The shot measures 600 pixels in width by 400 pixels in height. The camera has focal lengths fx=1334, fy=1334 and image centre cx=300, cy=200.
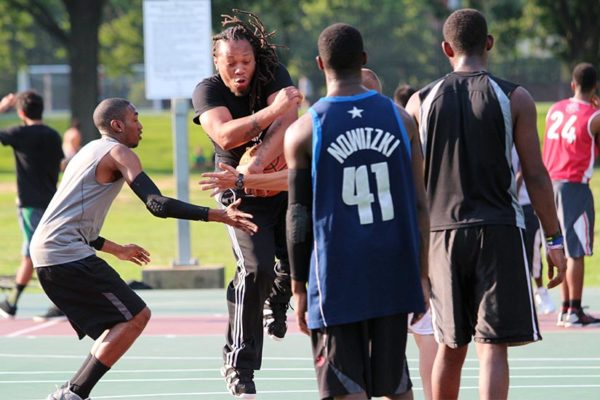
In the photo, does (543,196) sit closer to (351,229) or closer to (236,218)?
(351,229)

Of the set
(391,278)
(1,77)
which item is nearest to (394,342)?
(391,278)

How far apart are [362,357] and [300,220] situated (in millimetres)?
664

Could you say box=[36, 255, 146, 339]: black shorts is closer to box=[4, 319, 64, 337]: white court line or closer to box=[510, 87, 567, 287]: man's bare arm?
box=[510, 87, 567, 287]: man's bare arm

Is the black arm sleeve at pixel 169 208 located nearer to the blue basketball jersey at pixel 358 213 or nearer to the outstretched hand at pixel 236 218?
the outstretched hand at pixel 236 218

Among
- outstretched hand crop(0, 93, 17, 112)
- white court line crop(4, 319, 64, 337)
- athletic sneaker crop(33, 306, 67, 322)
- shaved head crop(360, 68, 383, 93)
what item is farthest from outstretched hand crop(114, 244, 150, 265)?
athletic sneaker crop(33, 306, 67, 322)

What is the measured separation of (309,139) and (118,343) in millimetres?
2645

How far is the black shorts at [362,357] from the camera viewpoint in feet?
18.7

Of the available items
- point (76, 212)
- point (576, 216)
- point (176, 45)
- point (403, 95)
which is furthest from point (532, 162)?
point (176, 45)

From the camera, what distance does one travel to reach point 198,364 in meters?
10.1

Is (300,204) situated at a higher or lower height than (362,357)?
higher

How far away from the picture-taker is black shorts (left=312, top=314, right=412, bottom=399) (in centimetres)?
569

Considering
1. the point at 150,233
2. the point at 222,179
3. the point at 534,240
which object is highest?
the point at 222,179

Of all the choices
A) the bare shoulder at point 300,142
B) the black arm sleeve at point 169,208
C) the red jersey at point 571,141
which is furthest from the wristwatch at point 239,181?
the red jersey at point 571,141

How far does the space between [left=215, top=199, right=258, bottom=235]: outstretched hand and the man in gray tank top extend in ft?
2.80
